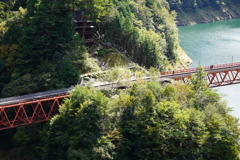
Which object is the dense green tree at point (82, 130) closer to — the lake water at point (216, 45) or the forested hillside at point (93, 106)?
the forested hillside at point (93, 106)

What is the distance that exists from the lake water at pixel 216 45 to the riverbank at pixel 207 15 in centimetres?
944

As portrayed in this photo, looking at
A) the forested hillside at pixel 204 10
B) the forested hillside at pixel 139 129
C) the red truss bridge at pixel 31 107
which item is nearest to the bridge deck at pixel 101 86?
the red truss bridge at pixel 31 107

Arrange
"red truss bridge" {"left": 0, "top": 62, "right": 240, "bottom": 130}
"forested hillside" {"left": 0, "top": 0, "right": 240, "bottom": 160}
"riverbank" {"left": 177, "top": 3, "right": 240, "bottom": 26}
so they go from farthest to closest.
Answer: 1. "riverbank" {"left": 177, "top": 3, "right": 240, "bottom": 26}
2. "red truss bridge" {"left": 0, "top": 62, "right": 240, "bottom": 130}
3. "forested hillside" {"left": 0, "top": 0, "right": 240, "bottom": 160}

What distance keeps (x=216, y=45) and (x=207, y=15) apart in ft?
240

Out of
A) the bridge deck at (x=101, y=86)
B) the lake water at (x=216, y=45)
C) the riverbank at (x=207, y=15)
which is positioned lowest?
the bridge deck at (x=101, y=86)

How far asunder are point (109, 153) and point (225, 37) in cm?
10627

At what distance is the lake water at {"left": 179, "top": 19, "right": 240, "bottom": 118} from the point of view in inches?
3044

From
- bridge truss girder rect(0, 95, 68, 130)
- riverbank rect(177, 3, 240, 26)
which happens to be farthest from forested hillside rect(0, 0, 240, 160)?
riverbank rect(177, 3, 240, 26)

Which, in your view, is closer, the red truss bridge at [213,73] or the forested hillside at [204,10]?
the red truss bridge at [213,73]

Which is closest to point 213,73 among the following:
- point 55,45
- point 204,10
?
point 55,45

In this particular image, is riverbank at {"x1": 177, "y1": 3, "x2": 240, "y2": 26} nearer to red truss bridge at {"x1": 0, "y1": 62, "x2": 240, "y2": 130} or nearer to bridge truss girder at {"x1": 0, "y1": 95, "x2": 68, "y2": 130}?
red truss bridge at {"x1": 0, "y1": 62, "x2": 240, "y2": 130}

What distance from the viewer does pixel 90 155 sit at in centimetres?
3822

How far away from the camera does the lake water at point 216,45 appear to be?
7731 cm

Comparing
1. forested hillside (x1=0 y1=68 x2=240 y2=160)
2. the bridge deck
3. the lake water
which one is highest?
the lake water
